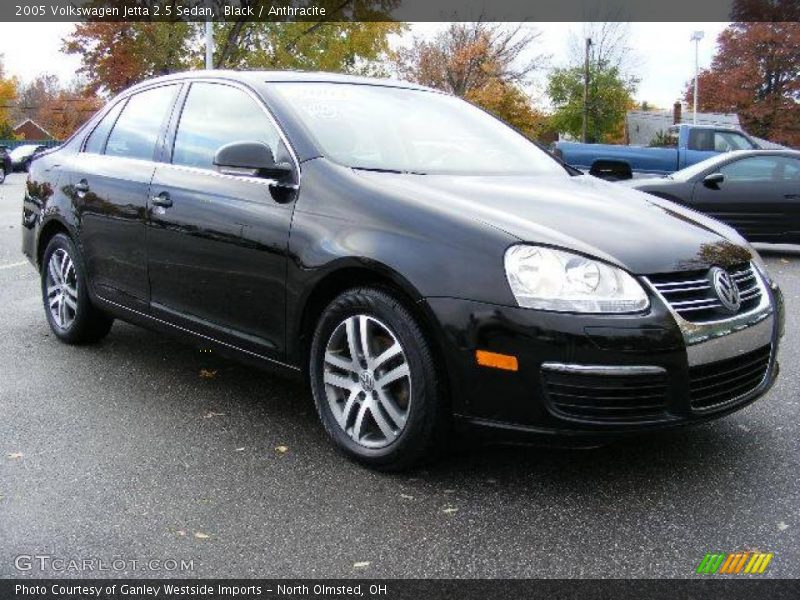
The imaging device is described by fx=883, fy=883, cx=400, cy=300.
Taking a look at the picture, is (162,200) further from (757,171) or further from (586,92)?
(586,92)

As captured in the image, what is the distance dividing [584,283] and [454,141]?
155 centimetres

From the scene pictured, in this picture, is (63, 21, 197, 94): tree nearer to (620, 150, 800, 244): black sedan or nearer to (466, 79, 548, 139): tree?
(466, 79, 548, 139): tree

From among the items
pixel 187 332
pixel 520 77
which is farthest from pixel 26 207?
pixel 520 77

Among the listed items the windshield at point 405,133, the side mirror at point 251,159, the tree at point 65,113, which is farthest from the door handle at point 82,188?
the tree at point 65,113

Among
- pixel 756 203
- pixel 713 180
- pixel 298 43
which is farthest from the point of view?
pixel 298 43

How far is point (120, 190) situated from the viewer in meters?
4.79

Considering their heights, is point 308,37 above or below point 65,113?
above

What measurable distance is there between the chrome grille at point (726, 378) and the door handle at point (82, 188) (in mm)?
3596

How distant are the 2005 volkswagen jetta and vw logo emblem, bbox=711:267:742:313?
1 cm

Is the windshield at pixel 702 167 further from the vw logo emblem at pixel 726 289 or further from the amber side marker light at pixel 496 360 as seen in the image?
the amber side marker light at pixel 496 360

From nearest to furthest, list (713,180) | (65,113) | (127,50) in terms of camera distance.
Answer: (713,180)
(127,50)
(65,113)

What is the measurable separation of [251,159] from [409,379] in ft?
3.96

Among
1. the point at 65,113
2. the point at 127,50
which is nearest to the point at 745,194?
the point at 127,50

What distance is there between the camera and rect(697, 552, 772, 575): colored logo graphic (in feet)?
8.98
